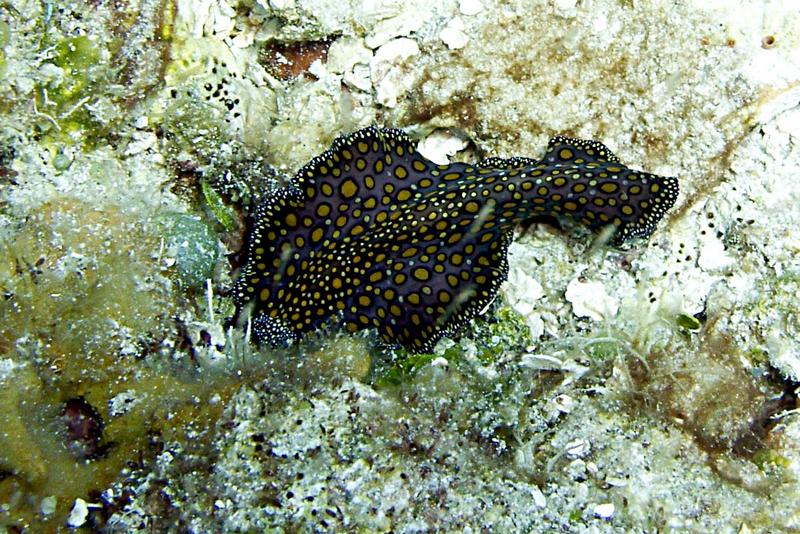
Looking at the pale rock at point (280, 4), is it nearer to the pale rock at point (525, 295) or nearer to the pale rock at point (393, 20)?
the pale rock at point (393, 20)

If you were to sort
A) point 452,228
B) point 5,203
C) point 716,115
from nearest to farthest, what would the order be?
point 5,203
point 452,228
point 716,115

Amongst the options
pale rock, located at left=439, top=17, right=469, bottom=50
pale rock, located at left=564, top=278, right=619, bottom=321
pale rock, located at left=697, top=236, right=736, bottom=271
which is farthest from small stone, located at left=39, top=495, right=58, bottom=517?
pale rock, located at left=697, top=236, right=736, bottom=271

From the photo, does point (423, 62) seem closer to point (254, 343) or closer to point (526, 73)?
→ point (526, 73)

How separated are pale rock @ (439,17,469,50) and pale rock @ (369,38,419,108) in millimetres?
295

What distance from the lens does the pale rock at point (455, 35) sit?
5641mm

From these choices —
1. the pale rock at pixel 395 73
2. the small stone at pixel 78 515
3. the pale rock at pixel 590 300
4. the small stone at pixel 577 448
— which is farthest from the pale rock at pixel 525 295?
the small stone at pixel 78 515

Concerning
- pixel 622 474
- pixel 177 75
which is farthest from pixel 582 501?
pixel 177 75

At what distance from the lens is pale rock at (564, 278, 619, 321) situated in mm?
5449

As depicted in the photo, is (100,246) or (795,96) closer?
(100,246)

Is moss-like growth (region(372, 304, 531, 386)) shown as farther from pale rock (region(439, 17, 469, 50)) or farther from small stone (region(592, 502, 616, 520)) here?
pale rock (region(439, 17, 469, 50))

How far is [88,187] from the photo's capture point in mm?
4230

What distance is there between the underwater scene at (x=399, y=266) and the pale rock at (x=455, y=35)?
2cm

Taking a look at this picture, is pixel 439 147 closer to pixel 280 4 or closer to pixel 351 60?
pixel 351 60

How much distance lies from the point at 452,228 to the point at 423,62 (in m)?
1.76
